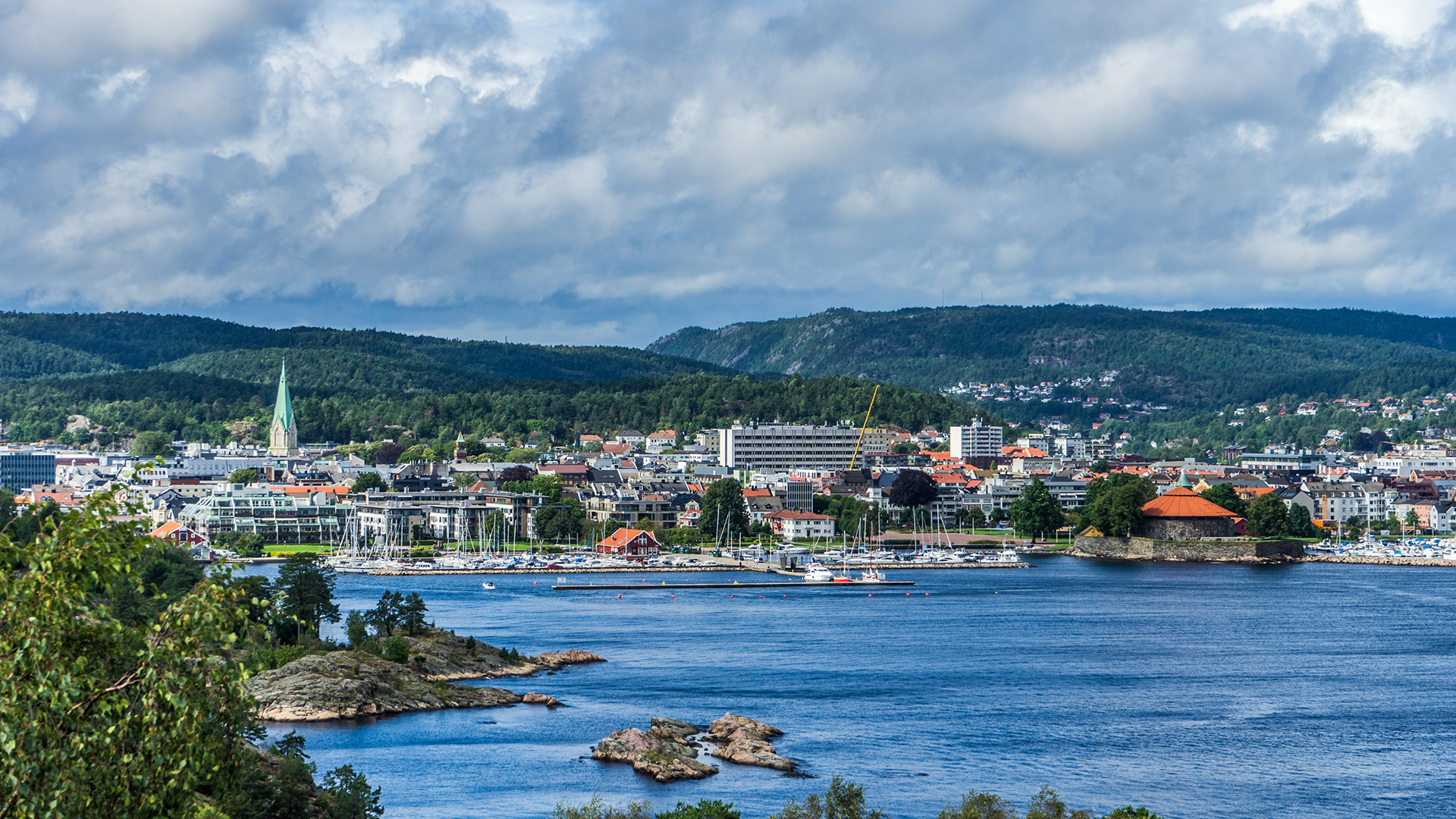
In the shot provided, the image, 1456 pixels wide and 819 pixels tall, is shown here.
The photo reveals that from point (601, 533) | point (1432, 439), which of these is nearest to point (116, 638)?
point (601, 533)

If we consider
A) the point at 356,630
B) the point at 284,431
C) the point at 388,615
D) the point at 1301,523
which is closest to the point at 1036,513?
the point at 1301,523

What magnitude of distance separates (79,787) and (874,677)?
1124 inches

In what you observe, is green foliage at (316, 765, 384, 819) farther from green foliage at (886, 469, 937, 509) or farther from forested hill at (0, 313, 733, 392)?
forested hill at (0, 313, 733, 392)

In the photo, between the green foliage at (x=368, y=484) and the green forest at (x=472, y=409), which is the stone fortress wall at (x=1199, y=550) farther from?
the green forest at (x=472, y=409)

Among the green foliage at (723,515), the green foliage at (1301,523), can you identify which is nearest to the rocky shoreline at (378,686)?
the green foliage at (723,515)

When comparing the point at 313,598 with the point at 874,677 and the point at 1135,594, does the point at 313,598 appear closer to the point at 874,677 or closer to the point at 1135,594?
the point at 874,677

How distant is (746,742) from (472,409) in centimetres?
11127

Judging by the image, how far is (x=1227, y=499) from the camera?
81.1 m

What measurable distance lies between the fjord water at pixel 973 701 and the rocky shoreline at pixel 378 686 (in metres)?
0.74

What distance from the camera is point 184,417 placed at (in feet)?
436

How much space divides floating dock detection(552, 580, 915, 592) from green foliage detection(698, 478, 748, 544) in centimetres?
1522

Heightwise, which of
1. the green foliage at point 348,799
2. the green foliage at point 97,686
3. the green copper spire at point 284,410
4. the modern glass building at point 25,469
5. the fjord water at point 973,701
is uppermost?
the green copper spire at point 284,410

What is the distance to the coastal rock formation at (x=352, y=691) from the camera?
27938 mm

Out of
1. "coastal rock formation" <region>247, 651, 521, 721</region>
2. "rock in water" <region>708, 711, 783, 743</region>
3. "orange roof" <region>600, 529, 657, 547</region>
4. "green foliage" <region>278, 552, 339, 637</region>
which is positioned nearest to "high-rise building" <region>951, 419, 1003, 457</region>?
"orange roof" <region>600, 529, 657, 547</region>
